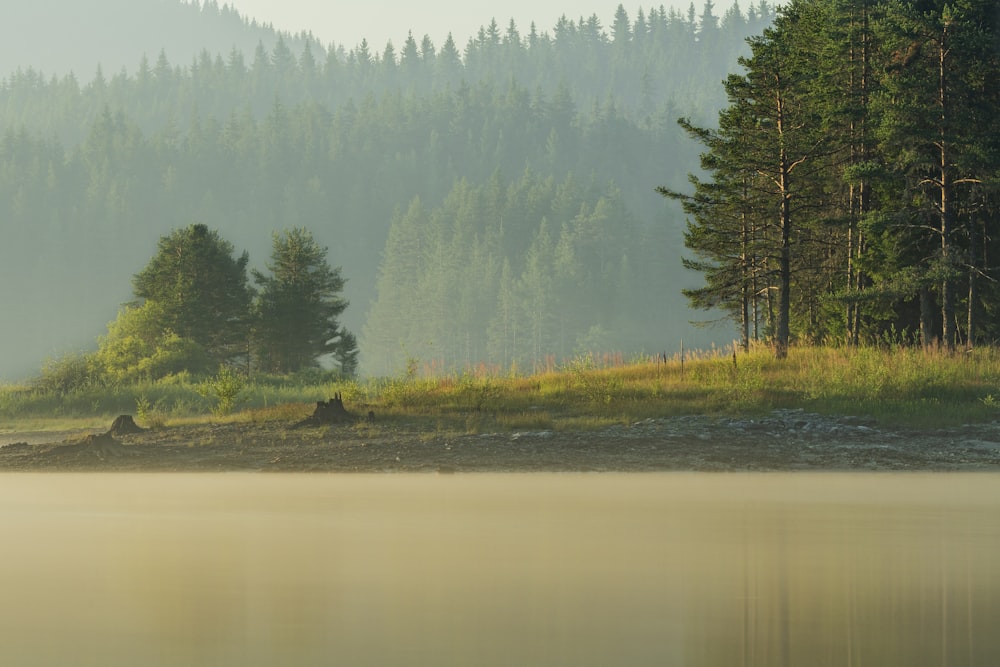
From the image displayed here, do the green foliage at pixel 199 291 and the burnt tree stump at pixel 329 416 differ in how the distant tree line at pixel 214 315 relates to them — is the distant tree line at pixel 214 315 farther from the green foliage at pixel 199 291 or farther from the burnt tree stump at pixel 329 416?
the burnt tree stump at pixel 329 416

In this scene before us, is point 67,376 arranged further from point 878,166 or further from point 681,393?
point 878,166

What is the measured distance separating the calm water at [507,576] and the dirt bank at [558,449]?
3.31m

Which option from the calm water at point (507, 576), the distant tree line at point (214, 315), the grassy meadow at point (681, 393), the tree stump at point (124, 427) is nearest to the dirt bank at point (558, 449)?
the grassy meadow at point (681, 393)

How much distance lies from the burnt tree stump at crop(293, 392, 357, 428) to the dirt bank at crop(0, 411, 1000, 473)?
516mm

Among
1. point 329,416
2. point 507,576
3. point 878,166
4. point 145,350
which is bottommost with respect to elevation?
point 507,576

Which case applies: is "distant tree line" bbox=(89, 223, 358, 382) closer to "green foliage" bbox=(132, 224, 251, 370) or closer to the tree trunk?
"green foliage" bbox=(132, 224, 251, 370)

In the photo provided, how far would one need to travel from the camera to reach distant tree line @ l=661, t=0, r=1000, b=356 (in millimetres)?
32969

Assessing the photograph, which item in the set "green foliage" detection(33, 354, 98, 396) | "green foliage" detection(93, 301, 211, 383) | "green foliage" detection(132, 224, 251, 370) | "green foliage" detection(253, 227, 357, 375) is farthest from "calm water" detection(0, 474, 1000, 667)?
"green foliage" detection(253, 227, 357, 375)

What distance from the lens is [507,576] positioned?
10.1m

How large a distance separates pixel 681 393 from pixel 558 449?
5802 mm

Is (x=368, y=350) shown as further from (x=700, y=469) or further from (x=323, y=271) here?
(x=700, y=469)

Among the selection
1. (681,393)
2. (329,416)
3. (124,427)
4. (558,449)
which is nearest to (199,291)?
(124,427)

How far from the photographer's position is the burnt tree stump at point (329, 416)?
25594mm

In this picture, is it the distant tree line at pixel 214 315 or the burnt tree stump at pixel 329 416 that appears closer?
the burnt tree stump at pixel 329 416
